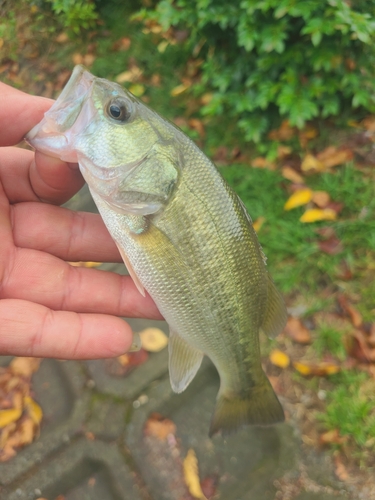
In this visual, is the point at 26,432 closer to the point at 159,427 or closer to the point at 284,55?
the point at 159,427

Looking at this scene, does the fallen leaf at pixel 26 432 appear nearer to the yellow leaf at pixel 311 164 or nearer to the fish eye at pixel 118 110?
the fish eye at pixel 118 110

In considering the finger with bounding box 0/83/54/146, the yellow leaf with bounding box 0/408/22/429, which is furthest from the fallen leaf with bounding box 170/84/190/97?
the yellow leaf with bounding box 0/408/22/429

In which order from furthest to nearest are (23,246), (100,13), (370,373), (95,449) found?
(100,13), (370,373), (95,449), (23,246)

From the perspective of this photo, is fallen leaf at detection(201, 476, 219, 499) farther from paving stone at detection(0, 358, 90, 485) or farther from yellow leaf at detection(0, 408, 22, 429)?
yellow leaf at detection(0, 408, 22, 429)

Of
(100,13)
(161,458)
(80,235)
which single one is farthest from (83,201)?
(100,13)

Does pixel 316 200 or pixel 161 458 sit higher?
pixel 316 200

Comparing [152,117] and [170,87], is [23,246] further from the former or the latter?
[170,87]

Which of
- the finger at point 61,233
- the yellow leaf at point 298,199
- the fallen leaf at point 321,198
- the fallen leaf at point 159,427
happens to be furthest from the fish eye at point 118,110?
the fallen leaf at point 321,198
